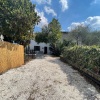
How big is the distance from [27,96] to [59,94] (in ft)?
3.77

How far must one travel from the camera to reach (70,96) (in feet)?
17.4

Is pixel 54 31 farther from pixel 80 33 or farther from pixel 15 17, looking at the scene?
pixel 15 17

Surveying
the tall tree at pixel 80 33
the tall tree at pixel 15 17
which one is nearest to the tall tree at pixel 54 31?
the tall tree at pixel 80 33

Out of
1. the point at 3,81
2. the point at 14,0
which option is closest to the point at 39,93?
the point at 3,81

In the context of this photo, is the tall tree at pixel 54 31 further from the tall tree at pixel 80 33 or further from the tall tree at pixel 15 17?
the tall tree at pixel 15 17

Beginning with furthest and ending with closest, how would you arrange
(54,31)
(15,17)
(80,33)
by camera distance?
(80,33)
(54,31)
(15,17)

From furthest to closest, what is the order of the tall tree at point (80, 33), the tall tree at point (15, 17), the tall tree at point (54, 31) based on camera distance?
the tall tree at point (80, 33), the tall tree at point (54, 31), the tall tree at point (15, 17)

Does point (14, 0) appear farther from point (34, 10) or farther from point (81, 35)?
point (81, 35)

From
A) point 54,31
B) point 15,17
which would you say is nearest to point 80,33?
point 54,31

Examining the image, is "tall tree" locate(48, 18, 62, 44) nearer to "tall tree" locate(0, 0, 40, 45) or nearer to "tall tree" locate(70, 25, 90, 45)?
"tall tree" locate(70, 25, 90, 45)

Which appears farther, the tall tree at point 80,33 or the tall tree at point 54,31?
the tall tree at point 80,33

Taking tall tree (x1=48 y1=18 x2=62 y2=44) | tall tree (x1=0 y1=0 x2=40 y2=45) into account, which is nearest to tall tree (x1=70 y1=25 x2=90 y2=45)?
tall tree (x1=48 y1=18 x2=62 y2=44)

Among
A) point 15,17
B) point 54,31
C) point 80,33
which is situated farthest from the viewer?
point 80,33

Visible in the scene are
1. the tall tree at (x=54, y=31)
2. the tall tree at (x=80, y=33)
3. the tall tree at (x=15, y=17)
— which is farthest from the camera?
the tall tree at (x=80, y=33)
